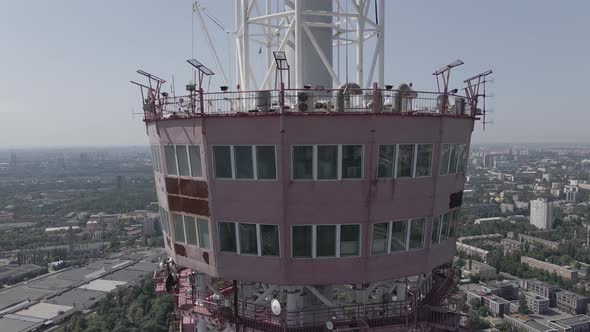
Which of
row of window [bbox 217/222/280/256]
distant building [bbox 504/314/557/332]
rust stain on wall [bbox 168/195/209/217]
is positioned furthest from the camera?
distant building [bbox 504/314/557/332]

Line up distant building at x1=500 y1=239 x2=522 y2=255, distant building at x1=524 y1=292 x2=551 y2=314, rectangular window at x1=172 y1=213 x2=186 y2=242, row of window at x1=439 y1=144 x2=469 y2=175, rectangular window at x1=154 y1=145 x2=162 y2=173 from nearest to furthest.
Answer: row of window at x1=439 y1=144 x2=469 y2=175 → rectangular window at x1=172 y1=213 x2=186 y2=242 → rectangular window at x1=154 y1=145 x2=162 y2=173 → distant building at x1=524 y1=292 x2=551 y2=314 → distant building at x1=500 y1=239 x2=522 y2=255

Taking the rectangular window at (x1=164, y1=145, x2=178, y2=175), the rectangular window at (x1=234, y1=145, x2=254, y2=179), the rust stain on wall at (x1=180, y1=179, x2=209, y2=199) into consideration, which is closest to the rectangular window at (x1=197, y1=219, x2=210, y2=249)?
the rust stain on wall at (x1=180, y1=179, x2=209, y2=199)

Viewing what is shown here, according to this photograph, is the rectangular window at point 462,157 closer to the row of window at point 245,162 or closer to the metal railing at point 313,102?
the metal railing at point 313,102

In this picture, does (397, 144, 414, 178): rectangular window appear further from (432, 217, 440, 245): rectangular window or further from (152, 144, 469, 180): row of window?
(432, 217, 440, 245): rectangular window

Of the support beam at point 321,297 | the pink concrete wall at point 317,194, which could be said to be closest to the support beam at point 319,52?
the pink concrete wall at point 317,194

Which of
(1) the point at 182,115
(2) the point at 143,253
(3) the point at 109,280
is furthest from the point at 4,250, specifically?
(1) the point at 182,115

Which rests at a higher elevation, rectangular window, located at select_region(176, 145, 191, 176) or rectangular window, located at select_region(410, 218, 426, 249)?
rectangular window, located at select_region(176, 145, 191, 176)

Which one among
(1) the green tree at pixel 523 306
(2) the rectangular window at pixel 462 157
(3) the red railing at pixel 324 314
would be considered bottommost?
(1) the green tree at pixel 523 306
